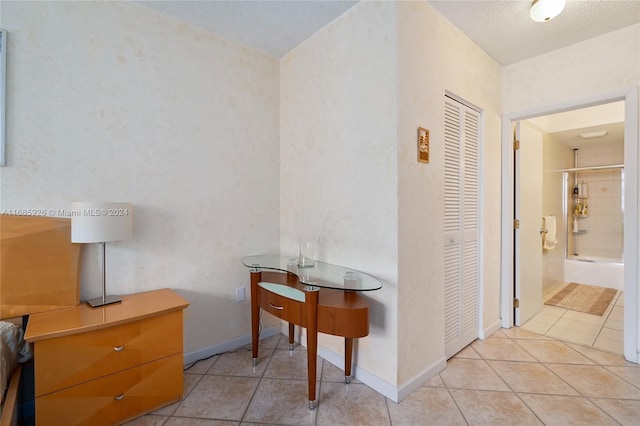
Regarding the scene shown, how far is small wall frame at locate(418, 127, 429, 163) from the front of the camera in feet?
5.89

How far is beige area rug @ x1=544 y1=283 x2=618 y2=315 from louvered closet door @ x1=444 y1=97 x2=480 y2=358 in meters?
1.83

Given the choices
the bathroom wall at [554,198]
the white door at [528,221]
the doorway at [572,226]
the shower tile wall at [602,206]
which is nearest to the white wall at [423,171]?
the white door at [528,221]

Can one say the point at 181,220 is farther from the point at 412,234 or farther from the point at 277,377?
the point at 412,234

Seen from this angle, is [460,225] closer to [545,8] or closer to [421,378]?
[421,378]

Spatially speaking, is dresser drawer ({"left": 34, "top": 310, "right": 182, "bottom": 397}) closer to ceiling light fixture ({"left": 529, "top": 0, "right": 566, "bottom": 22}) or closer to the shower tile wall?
ceiling light fixture ({"left": 529, "top": 0, "right": 566, "bottom": 22})

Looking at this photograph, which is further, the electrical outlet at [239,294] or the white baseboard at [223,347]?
the electrical outlet at [239,294]

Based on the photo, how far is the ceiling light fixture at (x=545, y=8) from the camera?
171 cm

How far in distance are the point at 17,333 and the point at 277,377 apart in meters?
1.44

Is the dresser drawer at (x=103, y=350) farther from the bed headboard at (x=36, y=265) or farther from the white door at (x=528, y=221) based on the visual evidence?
the white door at (x=528, y=221)

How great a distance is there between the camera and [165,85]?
200 cm

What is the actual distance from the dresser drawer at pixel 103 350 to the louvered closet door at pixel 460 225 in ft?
6.25

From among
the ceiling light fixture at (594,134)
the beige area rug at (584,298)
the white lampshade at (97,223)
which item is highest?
the ceiling light fixture at (594,134)

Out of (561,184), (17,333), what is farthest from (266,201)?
(561,184)

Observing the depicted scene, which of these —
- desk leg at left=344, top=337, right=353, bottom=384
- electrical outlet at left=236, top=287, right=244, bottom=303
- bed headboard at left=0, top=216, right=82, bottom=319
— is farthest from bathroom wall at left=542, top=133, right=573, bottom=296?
bed headboard at left=0, top=216, right=82, bottom=319
